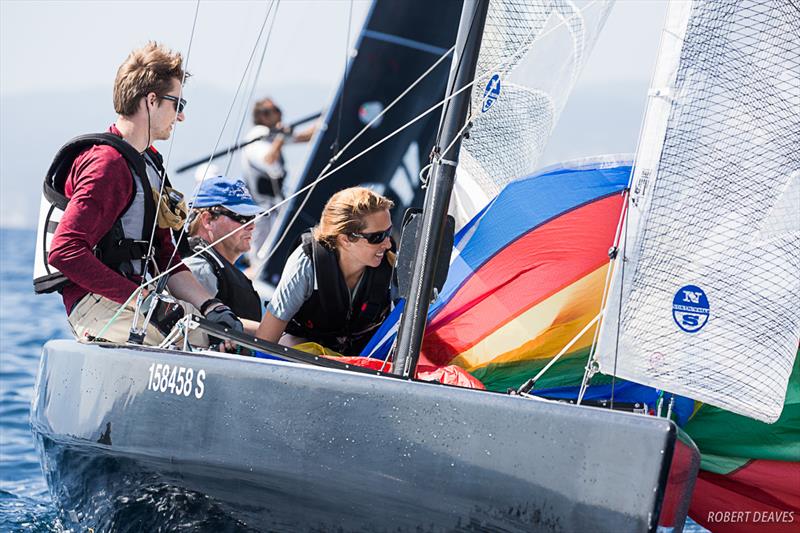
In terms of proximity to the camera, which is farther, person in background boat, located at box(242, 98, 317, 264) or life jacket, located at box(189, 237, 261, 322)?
person in background boat, located at box(242, 98, 317, 264)

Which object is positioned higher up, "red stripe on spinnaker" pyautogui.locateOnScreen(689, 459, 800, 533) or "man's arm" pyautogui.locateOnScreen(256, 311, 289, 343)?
"man's arm" pyautogui.locateOnScreen(256, 311, 289, 343)

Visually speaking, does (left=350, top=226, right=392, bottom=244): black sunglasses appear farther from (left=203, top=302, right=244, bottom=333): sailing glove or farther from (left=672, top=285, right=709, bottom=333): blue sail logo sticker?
(left=672, top=285, right=709, bottom=333): blue sail logo sticker

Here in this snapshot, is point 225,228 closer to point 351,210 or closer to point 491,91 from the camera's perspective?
point 351,210

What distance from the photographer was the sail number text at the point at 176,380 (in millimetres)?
2549

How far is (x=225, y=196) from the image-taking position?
11.7 ft

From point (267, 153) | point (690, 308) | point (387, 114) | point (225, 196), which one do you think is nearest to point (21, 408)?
point (387, 114)

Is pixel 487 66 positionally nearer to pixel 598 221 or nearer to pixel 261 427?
pixel 598 221

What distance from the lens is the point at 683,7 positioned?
8.41ft

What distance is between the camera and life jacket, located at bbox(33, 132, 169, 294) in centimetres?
296

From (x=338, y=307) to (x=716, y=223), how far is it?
119cm

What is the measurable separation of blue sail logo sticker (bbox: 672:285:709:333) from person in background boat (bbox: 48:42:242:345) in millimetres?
1119

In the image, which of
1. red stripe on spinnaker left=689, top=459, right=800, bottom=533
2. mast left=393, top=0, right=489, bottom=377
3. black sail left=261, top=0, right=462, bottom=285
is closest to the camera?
mast left=393, top=0, right=489, bottom=377

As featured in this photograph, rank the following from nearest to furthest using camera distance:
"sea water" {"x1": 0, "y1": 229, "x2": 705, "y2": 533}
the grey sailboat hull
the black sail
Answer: the grey sailboat hull, "sea water" {"x1": 0, "y1": 229, "x2": 705, "y2": 533}, the black sail

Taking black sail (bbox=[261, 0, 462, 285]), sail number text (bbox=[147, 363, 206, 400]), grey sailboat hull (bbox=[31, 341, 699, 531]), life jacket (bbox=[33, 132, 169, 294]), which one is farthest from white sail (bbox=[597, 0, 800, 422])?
black sail (bbox=[261, 0, 462, 285])
